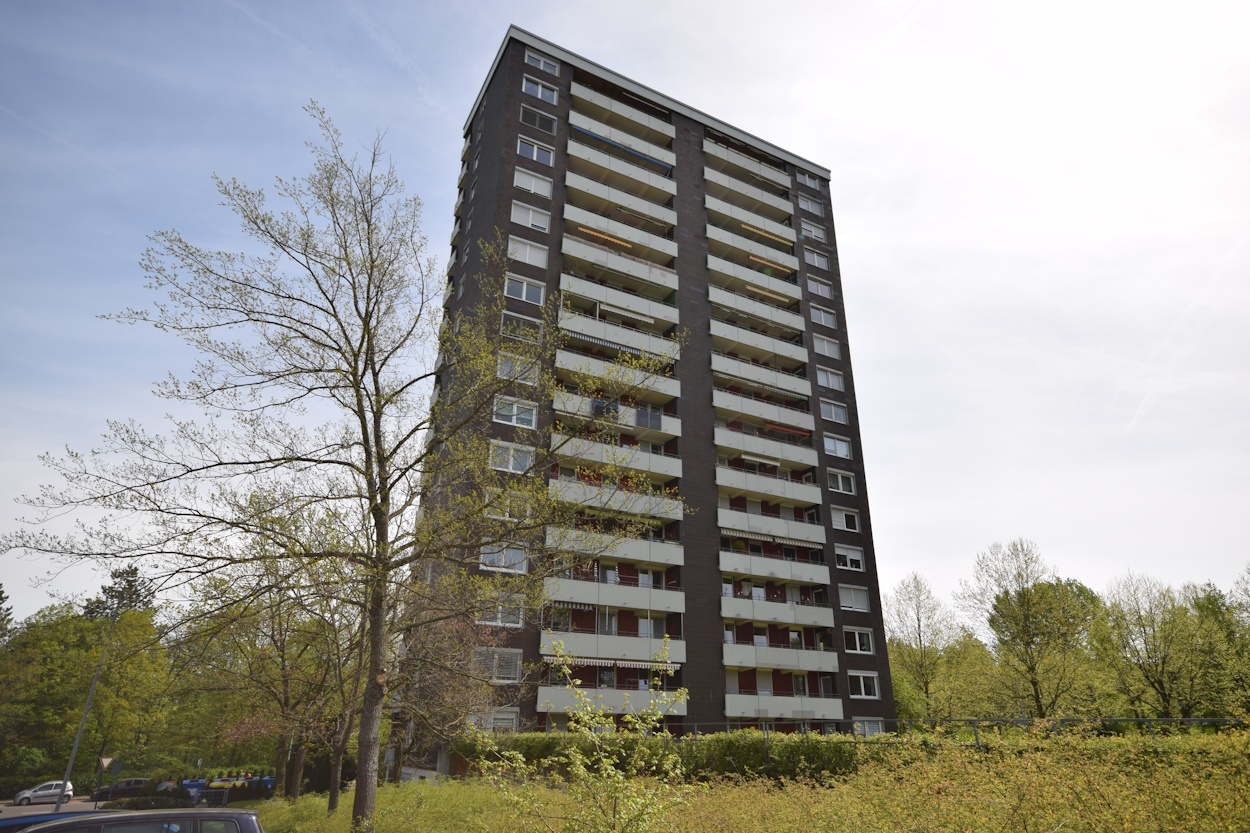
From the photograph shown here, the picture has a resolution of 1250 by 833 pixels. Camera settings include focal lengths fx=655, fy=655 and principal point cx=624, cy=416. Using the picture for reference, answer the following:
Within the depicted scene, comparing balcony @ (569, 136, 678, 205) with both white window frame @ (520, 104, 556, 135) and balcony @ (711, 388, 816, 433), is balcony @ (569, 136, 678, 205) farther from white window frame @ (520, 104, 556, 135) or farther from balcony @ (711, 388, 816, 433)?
balcony @ (711, 388, 816, 433)

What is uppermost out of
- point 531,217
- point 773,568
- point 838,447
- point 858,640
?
point 531,217

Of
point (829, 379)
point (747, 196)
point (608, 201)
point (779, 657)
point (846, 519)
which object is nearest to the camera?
point (779, 657)

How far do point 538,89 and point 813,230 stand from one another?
22548 mm

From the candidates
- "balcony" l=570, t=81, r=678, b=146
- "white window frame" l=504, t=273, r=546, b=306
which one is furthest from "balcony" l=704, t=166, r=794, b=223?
"white window frame" l=504, t=273, r=546, b=306

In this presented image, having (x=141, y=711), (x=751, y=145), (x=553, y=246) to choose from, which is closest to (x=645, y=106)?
(x=751, y=145)

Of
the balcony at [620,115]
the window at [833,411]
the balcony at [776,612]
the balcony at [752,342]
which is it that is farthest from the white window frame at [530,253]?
the window at [833,411]

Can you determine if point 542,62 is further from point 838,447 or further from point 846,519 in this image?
point 846,519

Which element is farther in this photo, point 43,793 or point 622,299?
point 43,793

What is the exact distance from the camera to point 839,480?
137ft

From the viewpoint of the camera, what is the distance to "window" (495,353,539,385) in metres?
13.0

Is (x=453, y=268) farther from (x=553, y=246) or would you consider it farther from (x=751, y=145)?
(x=751, y=145)

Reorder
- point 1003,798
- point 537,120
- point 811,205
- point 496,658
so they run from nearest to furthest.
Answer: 1. point 1003,798
2. point 496,658
3. point 537,120
4. point 811,205

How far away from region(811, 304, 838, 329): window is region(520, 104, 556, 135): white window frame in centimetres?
2147

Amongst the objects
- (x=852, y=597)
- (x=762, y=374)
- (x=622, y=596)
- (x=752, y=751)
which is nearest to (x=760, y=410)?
(x=762, y=374)
